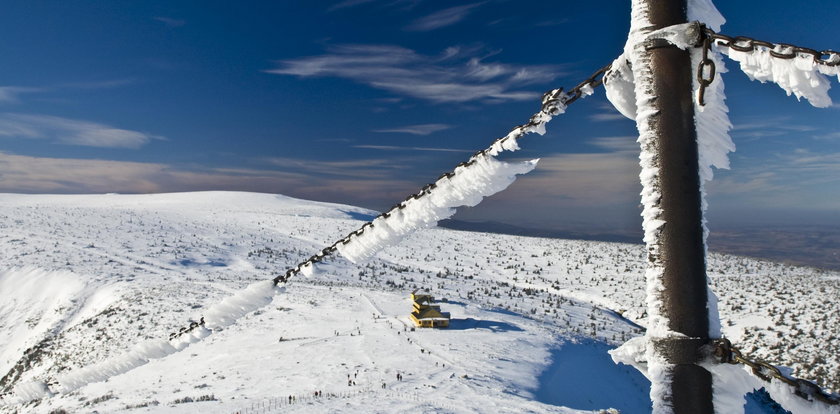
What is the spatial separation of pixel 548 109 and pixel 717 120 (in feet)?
2.23

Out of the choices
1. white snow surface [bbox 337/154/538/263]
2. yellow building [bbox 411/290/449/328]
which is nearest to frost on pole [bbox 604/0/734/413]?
white snow surface [bbox 337/154/538/263]

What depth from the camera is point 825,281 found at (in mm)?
40844

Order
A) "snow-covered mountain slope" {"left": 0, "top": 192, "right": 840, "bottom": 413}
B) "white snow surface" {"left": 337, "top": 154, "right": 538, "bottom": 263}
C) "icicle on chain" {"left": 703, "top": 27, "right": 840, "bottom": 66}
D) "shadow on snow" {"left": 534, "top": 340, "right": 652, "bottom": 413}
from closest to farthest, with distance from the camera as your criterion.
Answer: "icicle on chain" {"left": 703, "top": 27, "right": 840, "bottom": 66} < "white snow surface" {"left": 337, "top": 154, "right": 538, "bottom": 263} < "shadow on snow" {"left": 534, "top": 340, "right": 652, "bottom": 413} < "snow-covered mountain slope" {"left": 0, "top": 192, "right": 840, "bottom": 413}

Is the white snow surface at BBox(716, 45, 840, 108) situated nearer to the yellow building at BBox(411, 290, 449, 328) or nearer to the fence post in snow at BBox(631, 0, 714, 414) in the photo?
the fence post in snow at BBox(631, 0, 714, 414)

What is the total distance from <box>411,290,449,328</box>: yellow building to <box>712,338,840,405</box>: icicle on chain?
2142cm

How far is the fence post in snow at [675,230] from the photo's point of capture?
5.85ft

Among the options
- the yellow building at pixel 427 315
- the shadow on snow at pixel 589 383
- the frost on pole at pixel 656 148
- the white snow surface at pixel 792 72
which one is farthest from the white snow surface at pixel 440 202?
the yellow building at pixel 427 315

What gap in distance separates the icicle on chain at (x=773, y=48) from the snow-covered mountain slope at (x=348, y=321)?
1.55 metres

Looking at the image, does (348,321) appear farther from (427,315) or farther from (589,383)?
→ (589,383)

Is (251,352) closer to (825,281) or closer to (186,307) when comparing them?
(186,307)

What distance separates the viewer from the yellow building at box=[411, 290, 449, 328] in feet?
74.9

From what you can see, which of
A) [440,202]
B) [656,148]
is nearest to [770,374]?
[656,148]

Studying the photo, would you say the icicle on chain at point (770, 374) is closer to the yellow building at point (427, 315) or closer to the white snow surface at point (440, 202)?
the white snow surface at point (440, 202)

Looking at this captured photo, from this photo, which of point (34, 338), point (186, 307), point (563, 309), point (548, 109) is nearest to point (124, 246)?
point (34, 338)
